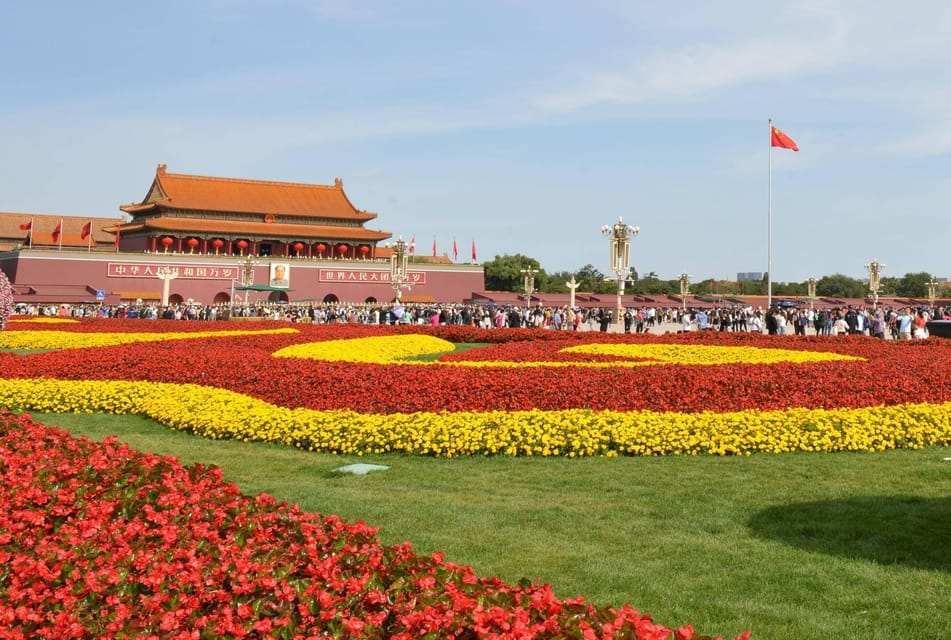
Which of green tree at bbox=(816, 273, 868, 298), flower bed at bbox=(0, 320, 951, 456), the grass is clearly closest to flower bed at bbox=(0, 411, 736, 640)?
the grass

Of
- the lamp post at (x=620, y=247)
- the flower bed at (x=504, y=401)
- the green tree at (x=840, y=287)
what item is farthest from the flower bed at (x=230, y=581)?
the green tree at (x=840, y=287)

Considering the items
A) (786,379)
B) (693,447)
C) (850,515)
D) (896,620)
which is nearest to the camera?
(896,620)

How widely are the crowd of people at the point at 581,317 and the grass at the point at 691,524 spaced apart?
1909 centimetres

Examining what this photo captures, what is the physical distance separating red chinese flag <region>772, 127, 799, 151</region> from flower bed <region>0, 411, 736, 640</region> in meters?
28.1

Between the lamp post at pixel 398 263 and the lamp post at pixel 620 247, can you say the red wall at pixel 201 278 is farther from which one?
the lamp post at pixel 620 247

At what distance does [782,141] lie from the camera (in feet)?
94.8

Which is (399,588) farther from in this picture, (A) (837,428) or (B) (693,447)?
(A) (837,428)

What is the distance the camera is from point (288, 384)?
8.88m

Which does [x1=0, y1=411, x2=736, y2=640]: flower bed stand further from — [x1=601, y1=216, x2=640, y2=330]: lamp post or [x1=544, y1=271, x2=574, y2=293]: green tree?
[x1=544, y1=271, x2=574, y2=293]: green tree

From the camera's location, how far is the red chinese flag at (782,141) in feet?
94.6

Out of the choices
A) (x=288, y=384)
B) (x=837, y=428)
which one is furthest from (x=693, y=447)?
(x=288, y=384)

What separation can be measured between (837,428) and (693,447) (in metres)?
1.33

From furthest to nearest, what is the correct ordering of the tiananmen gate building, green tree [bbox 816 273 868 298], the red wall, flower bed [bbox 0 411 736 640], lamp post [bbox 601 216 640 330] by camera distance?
green tree [bbox 816 273 868 298]
the tiananmen gate building
the red wall
lamp post [bbox 601 216 640 330]
flower bed [bbox 0 411 736 640]

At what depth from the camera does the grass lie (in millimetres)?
3666
